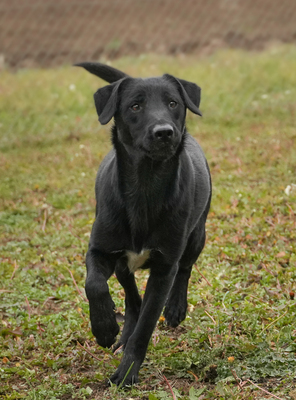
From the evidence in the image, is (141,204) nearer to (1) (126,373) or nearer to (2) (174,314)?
(2) (174,314)

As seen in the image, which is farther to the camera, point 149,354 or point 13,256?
point 13,256

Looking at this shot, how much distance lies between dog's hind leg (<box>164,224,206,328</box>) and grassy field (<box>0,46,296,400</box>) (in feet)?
0.37

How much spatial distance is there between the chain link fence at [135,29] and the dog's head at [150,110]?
32.1ft

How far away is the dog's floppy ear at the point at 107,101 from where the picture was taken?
135 inches

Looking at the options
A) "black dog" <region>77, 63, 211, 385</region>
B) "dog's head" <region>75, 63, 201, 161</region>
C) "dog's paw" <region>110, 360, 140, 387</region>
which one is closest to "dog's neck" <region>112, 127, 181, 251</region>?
"black dog" <region>77, 63, 211, 385</region>

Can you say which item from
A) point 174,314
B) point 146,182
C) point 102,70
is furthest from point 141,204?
point 102,70

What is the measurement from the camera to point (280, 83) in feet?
36.0

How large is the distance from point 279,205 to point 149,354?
2590 mm

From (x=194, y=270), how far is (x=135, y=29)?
11406 mm

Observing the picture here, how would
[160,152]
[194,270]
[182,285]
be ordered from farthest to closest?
1. [194,270]
2. [182,285]
3. [160,152]

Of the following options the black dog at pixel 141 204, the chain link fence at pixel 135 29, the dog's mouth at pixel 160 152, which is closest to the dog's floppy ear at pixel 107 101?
the black dog at pixel 141 204

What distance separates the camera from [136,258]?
11.0 feet

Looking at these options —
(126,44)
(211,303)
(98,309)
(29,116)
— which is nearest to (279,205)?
(211,303)

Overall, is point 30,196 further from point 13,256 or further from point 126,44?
point 126,44
